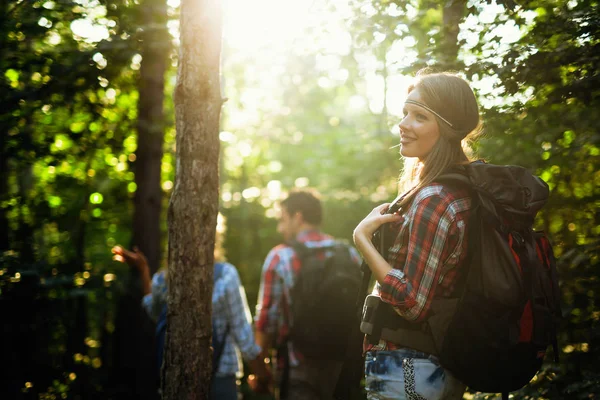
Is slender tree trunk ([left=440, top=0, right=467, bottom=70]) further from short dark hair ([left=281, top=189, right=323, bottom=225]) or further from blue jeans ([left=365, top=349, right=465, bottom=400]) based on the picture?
blue jeans ([left=365, top=349, right=465, bottom=400])

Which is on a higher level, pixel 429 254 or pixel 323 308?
pixel 429 254

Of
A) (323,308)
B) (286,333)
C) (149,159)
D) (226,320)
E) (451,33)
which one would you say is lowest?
Answer: (286,333)

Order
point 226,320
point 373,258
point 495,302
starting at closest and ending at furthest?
point 495,302 < point 373,258 < point 226,320

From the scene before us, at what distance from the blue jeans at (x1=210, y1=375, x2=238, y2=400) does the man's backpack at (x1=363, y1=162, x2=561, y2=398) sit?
2.33 meters

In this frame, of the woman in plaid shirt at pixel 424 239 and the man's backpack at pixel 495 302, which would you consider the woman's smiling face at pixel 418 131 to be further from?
the man's backpack at pixel 495 302

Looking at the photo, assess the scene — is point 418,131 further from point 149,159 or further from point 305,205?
point 149,159

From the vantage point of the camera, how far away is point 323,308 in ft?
15.0

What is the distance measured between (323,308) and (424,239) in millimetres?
2341

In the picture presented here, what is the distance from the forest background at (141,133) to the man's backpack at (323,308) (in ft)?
3.83

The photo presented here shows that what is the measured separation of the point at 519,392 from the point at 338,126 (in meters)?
18.8

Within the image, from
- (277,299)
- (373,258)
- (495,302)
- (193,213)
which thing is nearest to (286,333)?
(277,299)

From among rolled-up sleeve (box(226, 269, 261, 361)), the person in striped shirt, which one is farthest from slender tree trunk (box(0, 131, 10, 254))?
rolled-up sleeve (box(226, 269, 261, 361))

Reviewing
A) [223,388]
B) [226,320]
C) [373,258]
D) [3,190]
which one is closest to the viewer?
[373,258]

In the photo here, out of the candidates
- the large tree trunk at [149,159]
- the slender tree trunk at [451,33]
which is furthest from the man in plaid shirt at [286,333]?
the large tree trunk at [149,159]
